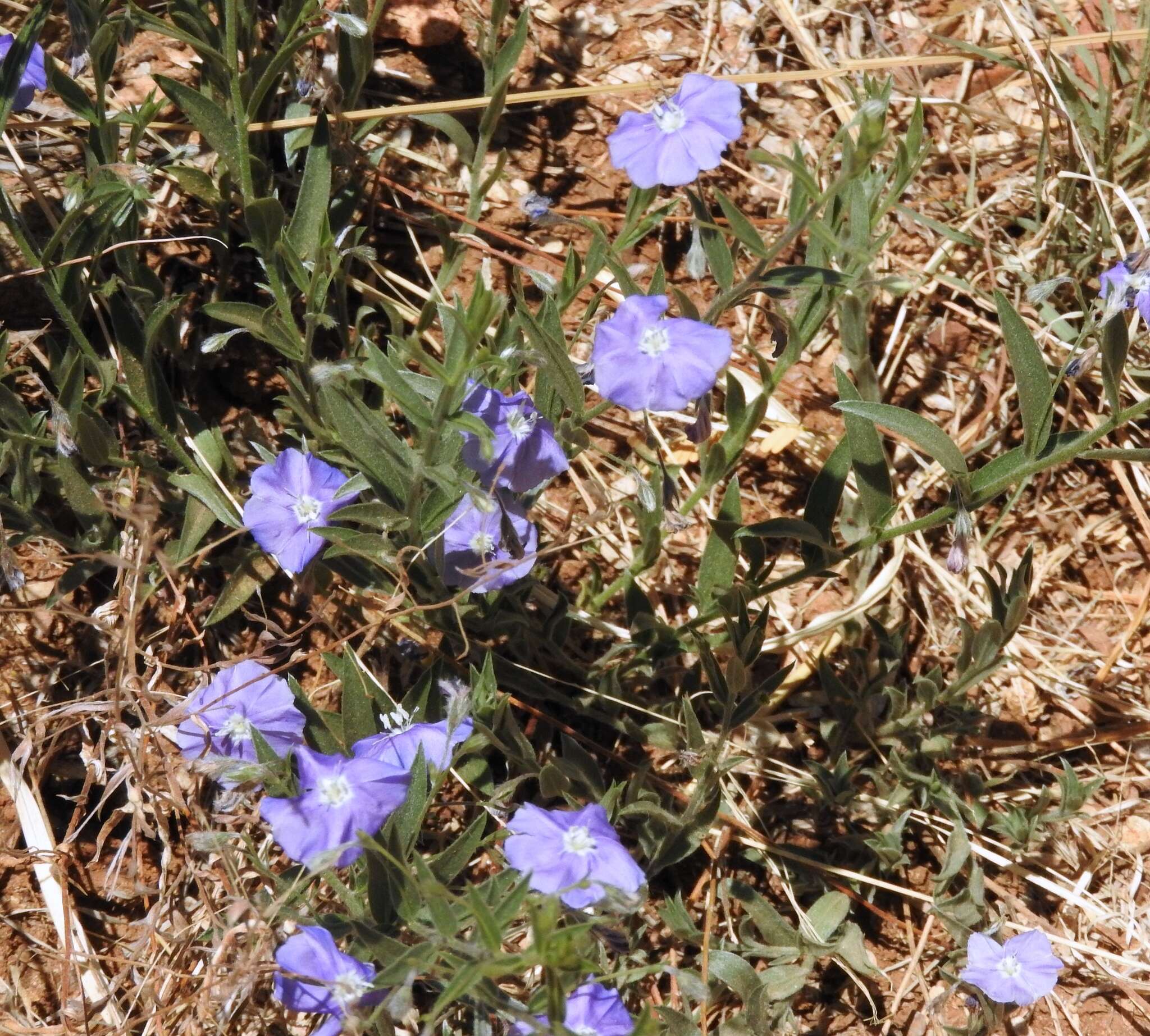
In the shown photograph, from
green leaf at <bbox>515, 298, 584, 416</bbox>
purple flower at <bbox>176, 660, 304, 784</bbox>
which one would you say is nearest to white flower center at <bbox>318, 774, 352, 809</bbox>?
purple flower at <bbox>176, 660, 304, 784</bbox>

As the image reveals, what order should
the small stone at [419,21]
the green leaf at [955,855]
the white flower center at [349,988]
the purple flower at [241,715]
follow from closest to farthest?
the white flower center at [349,988]
the purple flower at [241,715]
the green leaf at [955,855]
the small stone at [419,21]

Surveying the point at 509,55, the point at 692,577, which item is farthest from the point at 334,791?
the point at 509,55

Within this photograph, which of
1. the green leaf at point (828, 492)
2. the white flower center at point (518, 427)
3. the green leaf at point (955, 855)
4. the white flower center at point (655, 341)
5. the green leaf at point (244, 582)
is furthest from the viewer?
the green leaf at point (244, 582)

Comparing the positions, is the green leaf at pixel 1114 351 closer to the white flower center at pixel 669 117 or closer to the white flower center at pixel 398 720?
the white flower center at pixel 669 117

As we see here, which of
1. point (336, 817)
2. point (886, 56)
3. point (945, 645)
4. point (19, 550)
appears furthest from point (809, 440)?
point (19, 550)

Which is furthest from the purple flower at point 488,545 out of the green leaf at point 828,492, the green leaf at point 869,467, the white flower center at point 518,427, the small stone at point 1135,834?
the small stone at point 1135,834

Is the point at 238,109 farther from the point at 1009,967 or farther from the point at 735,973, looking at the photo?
the point at 1009,967
